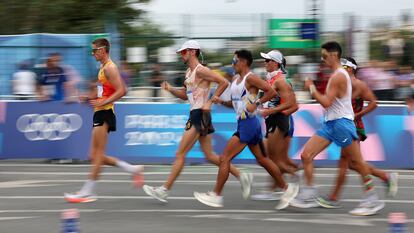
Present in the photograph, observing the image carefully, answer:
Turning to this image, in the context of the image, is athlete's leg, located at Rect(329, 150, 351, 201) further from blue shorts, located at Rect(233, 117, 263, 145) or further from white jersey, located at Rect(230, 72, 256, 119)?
white jersey, located at Rect(230, 72, 256, 119)

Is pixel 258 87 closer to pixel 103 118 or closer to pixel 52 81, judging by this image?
pixel 103 118

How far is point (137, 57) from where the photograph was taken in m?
17.7

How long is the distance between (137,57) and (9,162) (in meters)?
4.02

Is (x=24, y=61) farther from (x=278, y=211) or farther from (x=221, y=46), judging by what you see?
(x=278, y=211)

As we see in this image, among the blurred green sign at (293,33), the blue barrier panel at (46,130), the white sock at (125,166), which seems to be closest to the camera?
the white sock at (125,166)

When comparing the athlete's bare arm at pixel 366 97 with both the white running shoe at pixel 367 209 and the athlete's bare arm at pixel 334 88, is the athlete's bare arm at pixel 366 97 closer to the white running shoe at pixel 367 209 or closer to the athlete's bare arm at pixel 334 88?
the athlete's bare arm at pixel 334 88

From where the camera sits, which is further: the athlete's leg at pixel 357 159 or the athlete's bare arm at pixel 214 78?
the athlete's bare arm at pixel 214 78

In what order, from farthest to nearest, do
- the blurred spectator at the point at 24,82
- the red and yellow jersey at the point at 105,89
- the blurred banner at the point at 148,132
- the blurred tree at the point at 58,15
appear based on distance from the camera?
1. the blurred tree at the point at 58,15
2. the blurred spectator at the point at 24,82
3. the blurred banner at the point at 148,132
4. the red and yellow jersey at the point at 105,89

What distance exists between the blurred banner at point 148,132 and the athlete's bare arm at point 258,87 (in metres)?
5.24

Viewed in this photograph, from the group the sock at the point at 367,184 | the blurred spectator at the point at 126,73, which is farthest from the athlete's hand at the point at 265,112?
the blurred spectator at the point at 126,73

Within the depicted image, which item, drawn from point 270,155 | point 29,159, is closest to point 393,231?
point 270,155

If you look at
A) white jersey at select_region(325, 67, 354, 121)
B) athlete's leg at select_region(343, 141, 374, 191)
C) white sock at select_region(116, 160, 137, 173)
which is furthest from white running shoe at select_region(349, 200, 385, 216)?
white sock at select_region(116, 160, 137, 173)

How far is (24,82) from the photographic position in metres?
16.3

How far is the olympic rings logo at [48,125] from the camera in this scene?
48.8 ft
